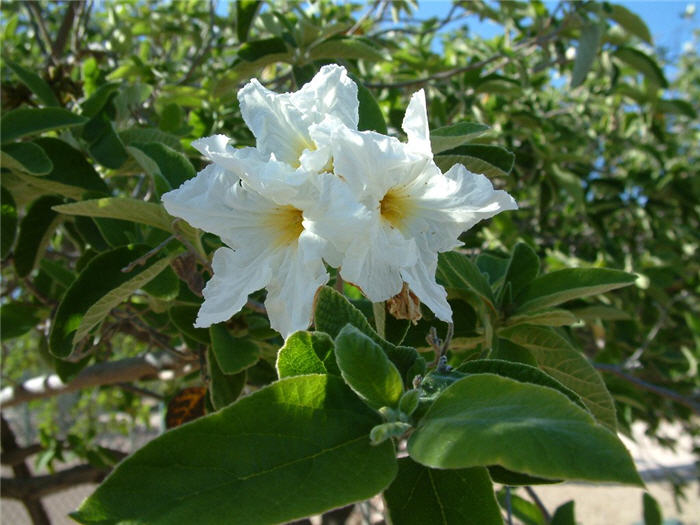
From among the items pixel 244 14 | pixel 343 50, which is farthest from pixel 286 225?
pixel 244 14

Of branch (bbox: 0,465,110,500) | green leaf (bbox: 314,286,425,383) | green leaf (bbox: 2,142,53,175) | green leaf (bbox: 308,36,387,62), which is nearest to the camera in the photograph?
green leaf (bbox: 314,286,425,383)

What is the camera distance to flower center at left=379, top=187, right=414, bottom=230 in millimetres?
843

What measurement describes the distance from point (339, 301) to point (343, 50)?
3.91ft

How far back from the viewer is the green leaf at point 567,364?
43.1 inches

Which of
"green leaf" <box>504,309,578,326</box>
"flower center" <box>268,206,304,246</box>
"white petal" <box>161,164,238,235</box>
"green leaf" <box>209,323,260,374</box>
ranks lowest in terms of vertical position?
"green leaf" <box>209,323,260,374</box>

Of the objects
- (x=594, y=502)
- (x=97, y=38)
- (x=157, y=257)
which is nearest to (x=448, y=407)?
(x=157, y=257)

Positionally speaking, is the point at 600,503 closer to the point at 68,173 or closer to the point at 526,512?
the point at 526,512

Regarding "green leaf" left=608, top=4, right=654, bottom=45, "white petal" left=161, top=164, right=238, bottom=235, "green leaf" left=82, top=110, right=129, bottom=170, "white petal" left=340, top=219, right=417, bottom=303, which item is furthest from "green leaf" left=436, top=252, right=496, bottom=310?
"green leaf" left=608, top=4, right=654, bottom=45

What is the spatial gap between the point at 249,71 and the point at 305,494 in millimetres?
1484

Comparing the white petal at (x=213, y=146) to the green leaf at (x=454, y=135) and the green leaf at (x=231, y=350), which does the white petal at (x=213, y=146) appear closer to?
the green leaf at (x=454, y=135)

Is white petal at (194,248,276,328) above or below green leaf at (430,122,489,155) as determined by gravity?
below

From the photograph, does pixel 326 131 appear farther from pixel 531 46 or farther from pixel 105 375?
pixel 531 46

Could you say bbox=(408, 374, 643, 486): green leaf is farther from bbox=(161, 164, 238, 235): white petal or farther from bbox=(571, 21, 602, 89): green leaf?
bbox=(571, 21, 602, 89): green leaf

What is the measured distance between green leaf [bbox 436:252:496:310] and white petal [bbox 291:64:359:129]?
30 cm
